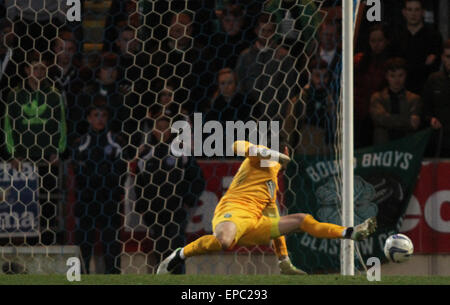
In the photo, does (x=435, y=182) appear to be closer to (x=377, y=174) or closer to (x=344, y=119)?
(x=377, y=174)

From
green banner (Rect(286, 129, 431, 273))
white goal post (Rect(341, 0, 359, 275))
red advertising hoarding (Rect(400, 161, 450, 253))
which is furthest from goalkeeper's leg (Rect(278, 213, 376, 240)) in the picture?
red advertising hoarding (Rect(400, 161, 450, 253))

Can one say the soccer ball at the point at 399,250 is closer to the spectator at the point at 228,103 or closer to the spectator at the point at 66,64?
the spectator at the point at 228,103

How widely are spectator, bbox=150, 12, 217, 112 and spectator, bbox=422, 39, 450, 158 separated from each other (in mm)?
1704

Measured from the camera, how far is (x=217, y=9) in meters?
8.20

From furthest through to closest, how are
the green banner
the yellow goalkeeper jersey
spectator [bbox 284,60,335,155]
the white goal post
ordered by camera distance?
the green banner → spectator [bbox 284,60,335,155] → the yellow goalkeeper jersey → the white goal post

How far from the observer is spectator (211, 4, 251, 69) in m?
7.76

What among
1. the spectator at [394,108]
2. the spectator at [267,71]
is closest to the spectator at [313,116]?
the spectator at [267,71]

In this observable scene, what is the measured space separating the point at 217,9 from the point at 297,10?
733 millimetres

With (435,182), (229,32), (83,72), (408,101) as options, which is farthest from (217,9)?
(435,182)

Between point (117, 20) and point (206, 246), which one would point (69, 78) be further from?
point (206, 246)

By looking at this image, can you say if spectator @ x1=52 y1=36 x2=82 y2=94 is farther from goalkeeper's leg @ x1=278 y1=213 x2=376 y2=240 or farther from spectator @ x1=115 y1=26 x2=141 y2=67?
goalkeeper's leg @ x1=278 y1=213 x2=376 y2=240

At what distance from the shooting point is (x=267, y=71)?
7.58 metres

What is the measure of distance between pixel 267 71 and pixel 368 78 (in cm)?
85

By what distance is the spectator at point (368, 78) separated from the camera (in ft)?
25.5
